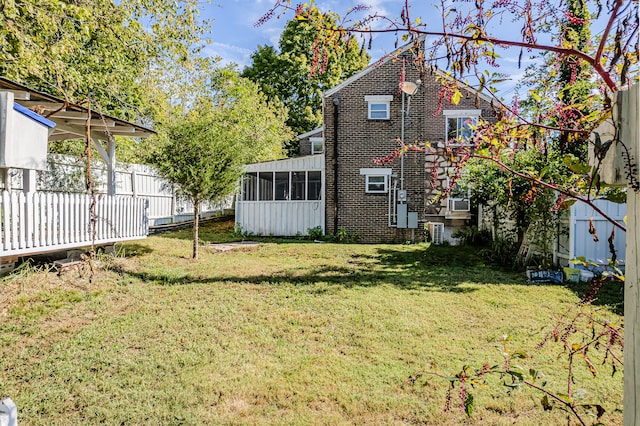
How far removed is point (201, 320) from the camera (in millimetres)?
Answer: 5512

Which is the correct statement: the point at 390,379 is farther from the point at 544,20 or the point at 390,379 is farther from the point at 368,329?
the point at 544,20

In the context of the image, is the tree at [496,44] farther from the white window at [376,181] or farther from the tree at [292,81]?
the tree at [292,81]

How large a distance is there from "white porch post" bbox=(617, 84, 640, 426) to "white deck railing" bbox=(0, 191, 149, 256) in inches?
212

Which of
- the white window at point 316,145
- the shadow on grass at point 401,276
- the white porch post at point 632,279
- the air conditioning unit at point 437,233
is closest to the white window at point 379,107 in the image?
the air conditioning unit at point 437,233

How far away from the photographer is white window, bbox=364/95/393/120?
13857 mm

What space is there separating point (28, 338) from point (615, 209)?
10.2 meters

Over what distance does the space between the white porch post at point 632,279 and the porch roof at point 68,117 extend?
6129mm

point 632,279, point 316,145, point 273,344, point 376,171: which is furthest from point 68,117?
point 316,145

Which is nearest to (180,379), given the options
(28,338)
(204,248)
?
(28,338)

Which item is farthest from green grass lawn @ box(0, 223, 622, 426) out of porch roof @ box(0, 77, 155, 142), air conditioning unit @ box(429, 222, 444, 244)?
air conditioning unit @ box(429, 222, 444, 244)

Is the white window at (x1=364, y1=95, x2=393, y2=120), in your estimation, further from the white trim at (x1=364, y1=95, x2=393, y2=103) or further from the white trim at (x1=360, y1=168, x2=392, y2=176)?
the white trim at (x1=360, y1=168, x2=392, y2=176)

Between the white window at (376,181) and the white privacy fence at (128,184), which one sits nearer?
the white privacy fence at (128,184)

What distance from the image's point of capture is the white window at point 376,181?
1382 cm

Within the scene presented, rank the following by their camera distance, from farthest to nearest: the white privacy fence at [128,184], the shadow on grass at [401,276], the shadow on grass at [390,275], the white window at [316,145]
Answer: the white window at [316,145], the white privacy fence at [128,184], the shadow on grass at [390,275], the shadow on grass at [401,276]
